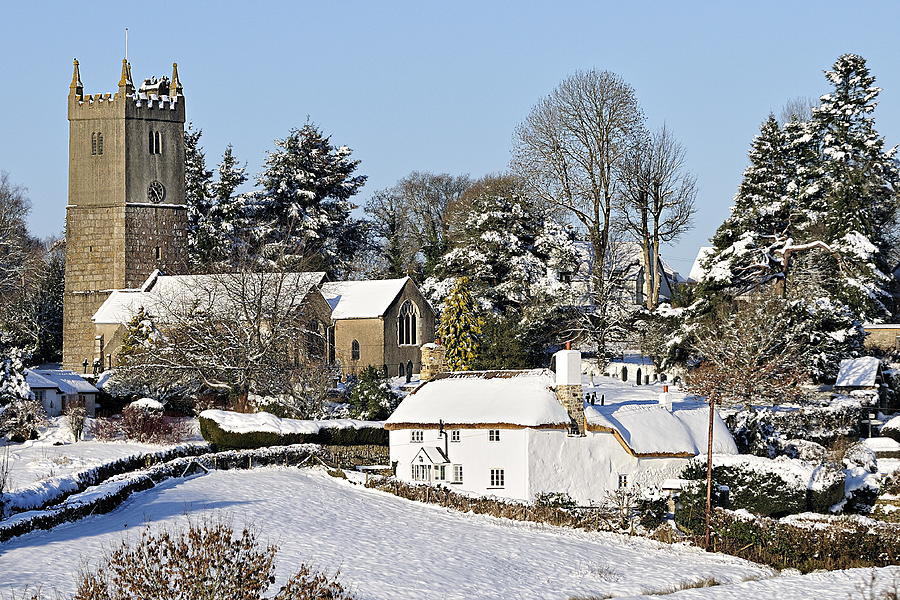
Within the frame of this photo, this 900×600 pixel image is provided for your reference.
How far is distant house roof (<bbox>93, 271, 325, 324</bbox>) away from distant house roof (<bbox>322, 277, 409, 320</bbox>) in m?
1.81

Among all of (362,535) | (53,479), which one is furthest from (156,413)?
(362,535)

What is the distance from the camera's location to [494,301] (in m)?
61.9

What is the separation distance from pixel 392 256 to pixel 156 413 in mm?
37652

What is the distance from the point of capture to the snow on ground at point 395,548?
73.2ft

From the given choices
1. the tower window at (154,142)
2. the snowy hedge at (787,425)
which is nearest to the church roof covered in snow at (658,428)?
the snowy hedge at (787,425)

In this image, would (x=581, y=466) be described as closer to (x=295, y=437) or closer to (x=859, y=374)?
(x=295, y=437)

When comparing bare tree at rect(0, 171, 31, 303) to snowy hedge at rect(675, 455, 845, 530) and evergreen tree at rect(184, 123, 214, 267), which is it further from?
snowy hedge at rect(675, 455, 845, 530)

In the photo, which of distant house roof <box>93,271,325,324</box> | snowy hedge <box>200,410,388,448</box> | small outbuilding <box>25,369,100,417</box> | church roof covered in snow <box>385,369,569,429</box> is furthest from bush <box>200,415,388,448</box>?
distant house roof <box>93,271,325,324</box>

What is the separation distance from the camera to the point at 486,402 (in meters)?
36.9

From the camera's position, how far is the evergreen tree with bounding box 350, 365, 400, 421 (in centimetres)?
4462

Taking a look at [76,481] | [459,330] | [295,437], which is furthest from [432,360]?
[76,481]

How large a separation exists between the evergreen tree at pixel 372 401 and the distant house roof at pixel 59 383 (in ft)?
39.5

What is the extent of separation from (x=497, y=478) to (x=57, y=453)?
1495 centimetres

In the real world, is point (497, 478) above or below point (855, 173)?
below
